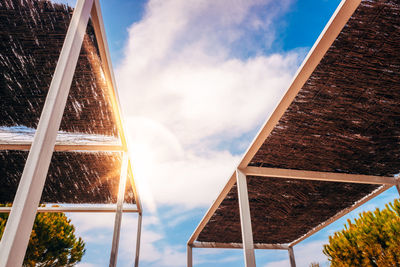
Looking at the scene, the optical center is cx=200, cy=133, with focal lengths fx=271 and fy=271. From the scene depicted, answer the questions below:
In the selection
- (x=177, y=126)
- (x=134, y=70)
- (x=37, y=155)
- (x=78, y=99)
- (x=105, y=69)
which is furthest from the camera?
(x=177, y=126)

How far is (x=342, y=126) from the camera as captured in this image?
4.02 m

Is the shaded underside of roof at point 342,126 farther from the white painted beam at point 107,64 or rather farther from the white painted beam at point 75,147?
the white painted beam at point 75,147

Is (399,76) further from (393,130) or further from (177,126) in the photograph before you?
(177,126)

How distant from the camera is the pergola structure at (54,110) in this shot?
1.68 meters

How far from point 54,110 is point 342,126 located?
149 inches

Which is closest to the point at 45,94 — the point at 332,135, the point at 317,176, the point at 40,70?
the point at 40,70

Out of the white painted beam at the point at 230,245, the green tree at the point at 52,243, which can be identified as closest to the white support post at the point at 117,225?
the white painted beam at the point at 230,245

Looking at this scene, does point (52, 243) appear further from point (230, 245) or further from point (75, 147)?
point (75, 147)

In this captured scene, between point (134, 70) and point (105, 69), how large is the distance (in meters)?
3.43

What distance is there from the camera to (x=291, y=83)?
3.14 metres

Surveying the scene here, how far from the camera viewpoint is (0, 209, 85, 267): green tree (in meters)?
8.73

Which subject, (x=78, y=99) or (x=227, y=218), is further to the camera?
(x=227, y=218)

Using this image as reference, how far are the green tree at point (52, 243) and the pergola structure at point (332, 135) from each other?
5695mm

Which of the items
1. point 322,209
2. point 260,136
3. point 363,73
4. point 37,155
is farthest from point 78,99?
point 322,209
